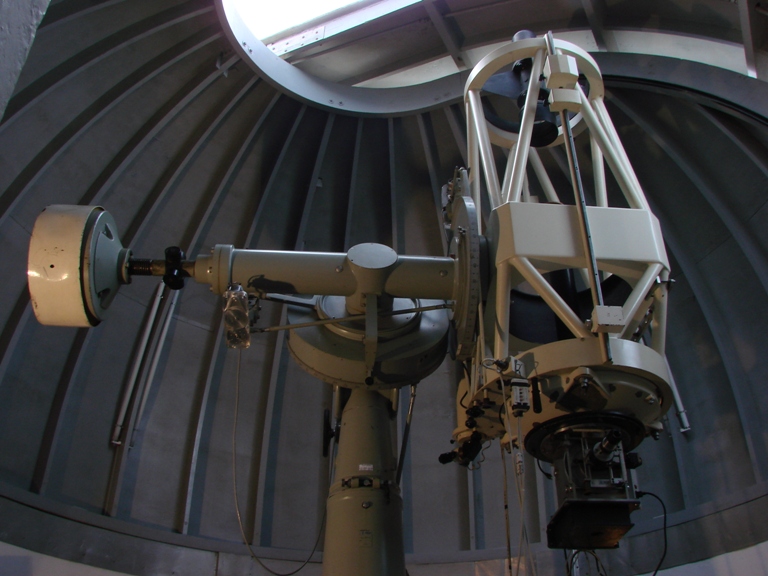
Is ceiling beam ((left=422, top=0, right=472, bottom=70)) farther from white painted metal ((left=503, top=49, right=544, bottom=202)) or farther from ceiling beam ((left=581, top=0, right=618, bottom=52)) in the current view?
white painted metal ((left=503, top=49, right=544, bottom=202))

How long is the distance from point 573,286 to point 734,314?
446 centimetres

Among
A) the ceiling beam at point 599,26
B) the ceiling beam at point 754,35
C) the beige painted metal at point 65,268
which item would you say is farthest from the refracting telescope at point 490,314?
the ceiling beam at point 599,26

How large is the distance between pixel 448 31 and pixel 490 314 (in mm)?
5704

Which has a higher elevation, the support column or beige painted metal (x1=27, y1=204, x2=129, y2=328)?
beige painted metal (x1=27, y1=204, x2=129, y2=328)

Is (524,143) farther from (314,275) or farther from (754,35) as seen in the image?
(754,35)

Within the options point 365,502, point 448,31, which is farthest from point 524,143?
point 448,31

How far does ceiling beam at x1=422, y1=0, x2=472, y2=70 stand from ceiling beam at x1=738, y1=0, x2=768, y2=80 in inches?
138

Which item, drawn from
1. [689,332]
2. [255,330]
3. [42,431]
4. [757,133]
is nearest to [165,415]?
[42,431]

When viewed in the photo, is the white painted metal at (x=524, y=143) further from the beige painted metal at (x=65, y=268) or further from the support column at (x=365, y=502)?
the beige painted metal at (x=65, y=268)

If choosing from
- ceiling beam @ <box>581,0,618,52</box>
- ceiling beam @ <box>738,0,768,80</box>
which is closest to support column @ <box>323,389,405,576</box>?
ceiling beam @ <box>738,0,768,80</box>

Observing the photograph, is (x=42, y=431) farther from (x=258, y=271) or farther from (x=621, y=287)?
(x=621, y=287)

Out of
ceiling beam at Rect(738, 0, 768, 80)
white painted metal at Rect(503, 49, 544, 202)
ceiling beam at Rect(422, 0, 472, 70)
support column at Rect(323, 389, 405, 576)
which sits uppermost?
ceiling beam at Rect(422, 0, 472, 70)

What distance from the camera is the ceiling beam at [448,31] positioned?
818cm

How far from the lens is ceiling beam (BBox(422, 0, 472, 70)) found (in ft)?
26.8
